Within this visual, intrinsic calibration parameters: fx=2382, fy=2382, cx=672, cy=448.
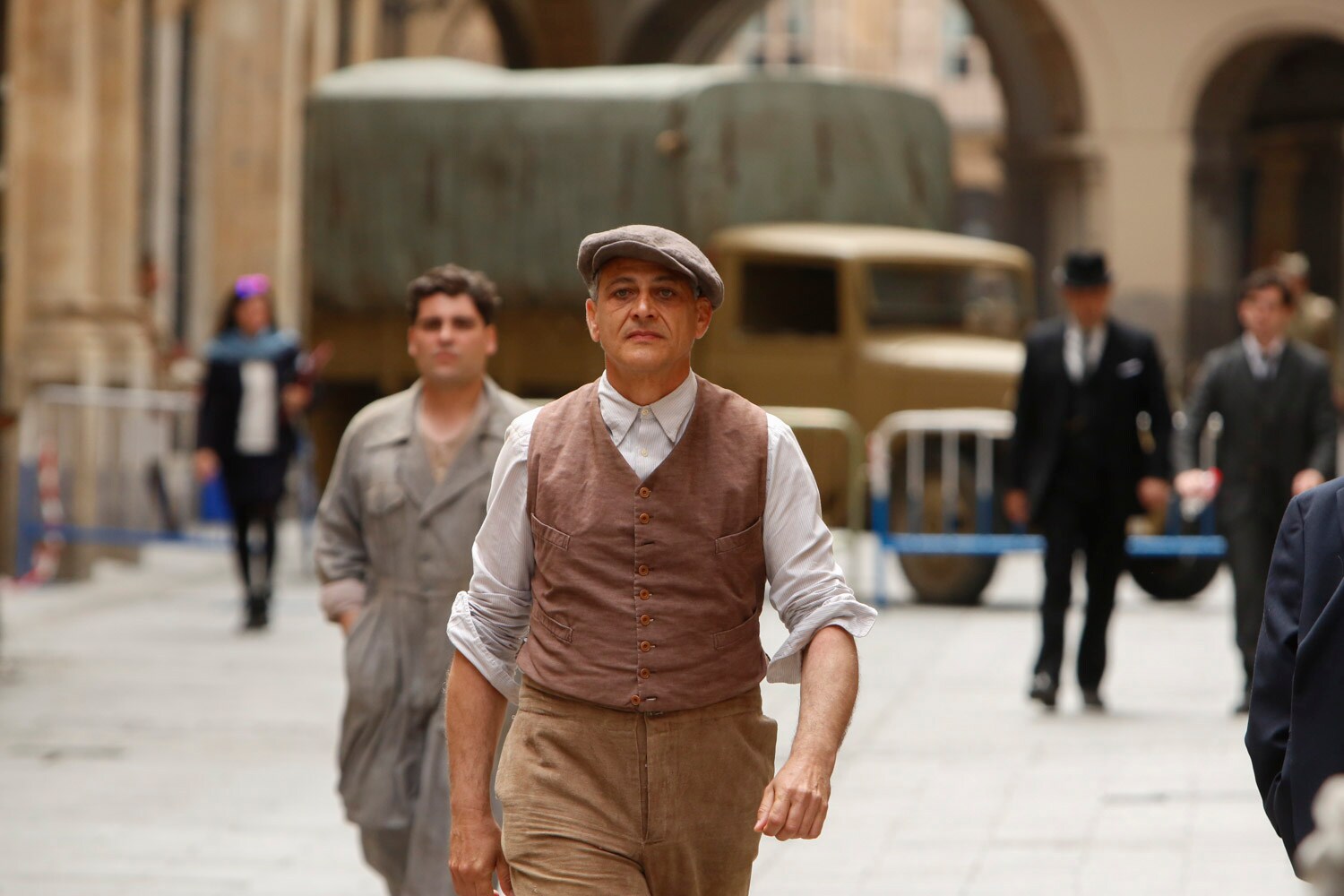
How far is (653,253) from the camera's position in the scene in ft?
11.5

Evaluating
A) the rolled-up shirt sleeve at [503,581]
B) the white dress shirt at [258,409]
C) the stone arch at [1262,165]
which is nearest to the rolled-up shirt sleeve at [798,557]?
the rolled-up shirt sleeve at [503,581]

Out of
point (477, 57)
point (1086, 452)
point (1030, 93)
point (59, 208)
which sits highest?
point (477, 57)

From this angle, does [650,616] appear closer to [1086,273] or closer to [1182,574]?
[1086,273]

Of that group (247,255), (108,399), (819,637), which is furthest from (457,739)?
(247,255)

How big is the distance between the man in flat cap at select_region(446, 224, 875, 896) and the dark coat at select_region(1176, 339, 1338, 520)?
6037 millimetres

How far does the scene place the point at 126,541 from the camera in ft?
46.3

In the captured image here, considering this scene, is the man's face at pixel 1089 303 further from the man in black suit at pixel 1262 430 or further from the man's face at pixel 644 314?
the man's face at pixel 644 314

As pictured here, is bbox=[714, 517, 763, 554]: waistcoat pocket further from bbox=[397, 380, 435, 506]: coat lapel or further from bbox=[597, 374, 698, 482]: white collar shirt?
bbox=[397, 380, 435, 506]: coat lapel

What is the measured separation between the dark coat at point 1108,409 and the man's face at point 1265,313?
434mm

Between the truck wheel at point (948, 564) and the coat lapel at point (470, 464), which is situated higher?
the coat lapel at point (470, 464)

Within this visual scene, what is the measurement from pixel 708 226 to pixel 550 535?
12.2m

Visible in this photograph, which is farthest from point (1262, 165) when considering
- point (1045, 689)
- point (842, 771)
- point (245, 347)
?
point (842, 771)

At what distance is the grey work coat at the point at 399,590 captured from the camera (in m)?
5.14

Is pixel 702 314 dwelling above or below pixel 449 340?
above
